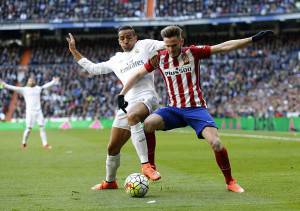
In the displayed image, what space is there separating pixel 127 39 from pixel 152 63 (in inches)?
31.9

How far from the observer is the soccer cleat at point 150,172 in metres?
10.2

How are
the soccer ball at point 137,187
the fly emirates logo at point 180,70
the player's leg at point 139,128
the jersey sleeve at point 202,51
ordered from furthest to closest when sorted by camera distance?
the player's leg at point 139,128 < the fly emirates logo at point 180,70 < the jersey sleeve at point 202,51 < the soccer ball at point 137,187

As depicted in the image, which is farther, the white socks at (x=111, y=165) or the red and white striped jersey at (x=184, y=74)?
the white socks at (x=111, y=165)

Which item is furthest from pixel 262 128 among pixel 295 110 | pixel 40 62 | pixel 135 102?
pixel 135 102

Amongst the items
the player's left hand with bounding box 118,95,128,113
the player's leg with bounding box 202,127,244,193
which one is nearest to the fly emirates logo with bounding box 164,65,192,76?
the player's left hand with bounding box 118,95,128,113

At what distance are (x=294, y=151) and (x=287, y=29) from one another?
4194 cm

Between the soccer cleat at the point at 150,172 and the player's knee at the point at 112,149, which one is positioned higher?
the player's knee at the point at 112,149

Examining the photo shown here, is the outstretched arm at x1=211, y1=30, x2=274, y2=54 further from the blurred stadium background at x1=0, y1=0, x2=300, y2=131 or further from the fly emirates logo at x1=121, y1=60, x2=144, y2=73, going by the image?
the blurred stadium background at x1=0, y1=0, x2=300, y2=131

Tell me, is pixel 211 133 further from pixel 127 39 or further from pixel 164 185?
pixel 127 39

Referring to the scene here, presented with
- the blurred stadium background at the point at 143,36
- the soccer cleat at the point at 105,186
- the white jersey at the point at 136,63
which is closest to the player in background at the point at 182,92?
the white jersey at the point at 136,63

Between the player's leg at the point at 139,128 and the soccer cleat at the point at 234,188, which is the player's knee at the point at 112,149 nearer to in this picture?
the player's leg at the point at 139,128

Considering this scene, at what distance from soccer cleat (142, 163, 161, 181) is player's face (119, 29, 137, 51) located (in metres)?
1.85

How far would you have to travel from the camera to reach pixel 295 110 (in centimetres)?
4503

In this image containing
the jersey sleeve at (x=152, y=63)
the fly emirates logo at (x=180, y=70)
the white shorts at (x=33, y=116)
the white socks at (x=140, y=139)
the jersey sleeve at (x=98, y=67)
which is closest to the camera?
the fly emirates logo at (x=180, y=70)
